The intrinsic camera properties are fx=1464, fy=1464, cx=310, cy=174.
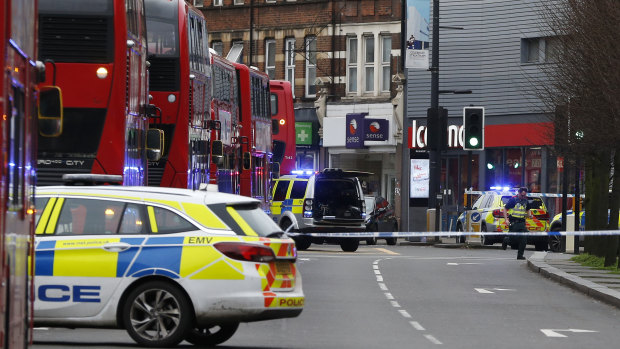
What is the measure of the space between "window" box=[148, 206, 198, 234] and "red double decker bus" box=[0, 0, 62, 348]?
3650 millimetres

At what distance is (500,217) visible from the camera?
1645 inches

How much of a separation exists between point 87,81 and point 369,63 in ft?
133

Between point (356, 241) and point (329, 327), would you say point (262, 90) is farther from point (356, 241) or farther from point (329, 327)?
point (329, 327)

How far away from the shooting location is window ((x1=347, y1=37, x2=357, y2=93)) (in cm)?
5925

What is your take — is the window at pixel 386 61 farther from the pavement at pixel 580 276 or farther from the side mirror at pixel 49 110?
the side mirror at pixel 49 110

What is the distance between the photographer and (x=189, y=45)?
2520 centimetres

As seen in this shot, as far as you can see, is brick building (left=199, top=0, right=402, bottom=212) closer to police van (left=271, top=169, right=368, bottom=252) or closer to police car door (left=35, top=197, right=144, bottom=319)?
police van (left=271, top=169, right=368, bottom=252)

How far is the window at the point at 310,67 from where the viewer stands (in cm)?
6034

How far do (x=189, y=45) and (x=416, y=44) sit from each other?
21016mm

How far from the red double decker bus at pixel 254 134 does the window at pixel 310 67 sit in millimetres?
19346

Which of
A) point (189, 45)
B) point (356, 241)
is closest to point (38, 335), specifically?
point (189, 45)

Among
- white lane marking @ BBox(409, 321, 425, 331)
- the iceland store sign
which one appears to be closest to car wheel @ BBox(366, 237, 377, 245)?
the iceland store sign

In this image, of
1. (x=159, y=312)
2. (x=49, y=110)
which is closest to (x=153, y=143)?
(x=159, y=312)

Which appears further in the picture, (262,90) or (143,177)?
(262,90)
